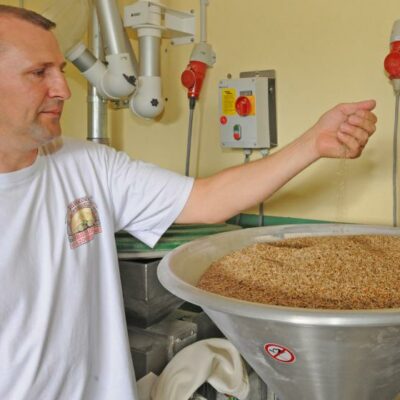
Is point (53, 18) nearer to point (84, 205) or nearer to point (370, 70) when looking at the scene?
point (84, 205)

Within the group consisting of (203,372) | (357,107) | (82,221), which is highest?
(357,107)

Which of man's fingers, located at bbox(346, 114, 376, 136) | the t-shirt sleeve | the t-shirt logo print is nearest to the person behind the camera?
man's fingers, located at bbox(346, 114, 376, 136)

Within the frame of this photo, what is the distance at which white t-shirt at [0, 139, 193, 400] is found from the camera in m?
0.88

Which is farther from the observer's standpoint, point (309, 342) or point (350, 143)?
point (350, 143)

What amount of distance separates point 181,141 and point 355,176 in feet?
2.11

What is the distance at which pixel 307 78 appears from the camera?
55.4 inches

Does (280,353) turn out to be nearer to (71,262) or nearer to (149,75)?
(71,262)

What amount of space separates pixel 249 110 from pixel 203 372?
30.2 inches

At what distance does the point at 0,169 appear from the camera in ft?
3.02

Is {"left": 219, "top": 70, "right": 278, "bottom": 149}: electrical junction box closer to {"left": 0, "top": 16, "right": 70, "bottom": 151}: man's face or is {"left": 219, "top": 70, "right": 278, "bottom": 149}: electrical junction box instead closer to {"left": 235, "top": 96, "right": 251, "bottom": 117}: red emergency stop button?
{"left": 235, "top": 96, "right": 251, "bottom": 117}: red emergency stop button

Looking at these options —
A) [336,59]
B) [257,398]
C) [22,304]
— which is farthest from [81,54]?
[257,398]

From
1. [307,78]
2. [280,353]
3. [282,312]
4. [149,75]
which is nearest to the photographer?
[282,312]

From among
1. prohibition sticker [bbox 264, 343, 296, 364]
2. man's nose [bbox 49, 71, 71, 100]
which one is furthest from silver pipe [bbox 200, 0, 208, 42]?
prohibition sticker [bbox 264, 343, 296, 364]

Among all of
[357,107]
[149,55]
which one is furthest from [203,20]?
[357,107]
